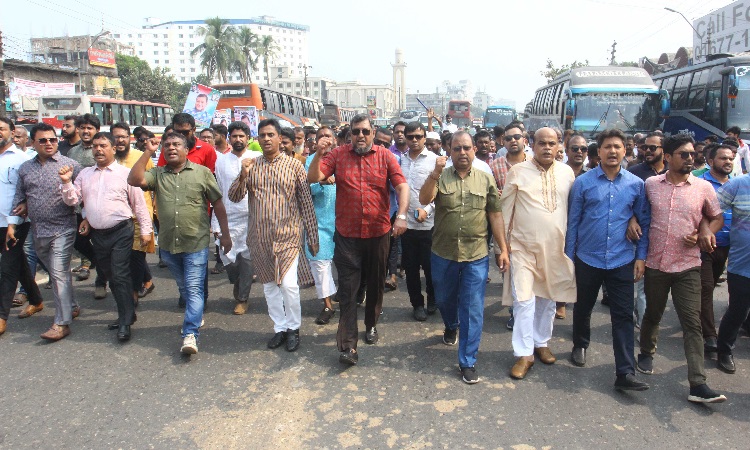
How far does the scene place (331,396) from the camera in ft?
12.0

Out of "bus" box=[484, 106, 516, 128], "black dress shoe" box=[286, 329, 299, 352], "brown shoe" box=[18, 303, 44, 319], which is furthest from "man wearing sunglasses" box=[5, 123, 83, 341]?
"bus" box=[484, 106, 516, 128]

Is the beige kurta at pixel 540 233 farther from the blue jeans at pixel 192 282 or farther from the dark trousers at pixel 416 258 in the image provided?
the blue jeans at pixel 192 282

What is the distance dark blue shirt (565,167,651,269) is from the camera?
3775mm

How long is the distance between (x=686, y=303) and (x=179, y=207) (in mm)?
3919

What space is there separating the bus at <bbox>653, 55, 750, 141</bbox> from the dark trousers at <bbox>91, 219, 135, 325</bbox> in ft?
48.4

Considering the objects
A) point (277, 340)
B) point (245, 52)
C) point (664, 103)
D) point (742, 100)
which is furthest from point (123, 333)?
point (245, 52)

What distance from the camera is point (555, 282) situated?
3.99 meters

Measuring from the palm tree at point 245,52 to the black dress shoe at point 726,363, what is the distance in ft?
200

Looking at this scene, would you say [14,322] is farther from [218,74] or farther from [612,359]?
[218,74]

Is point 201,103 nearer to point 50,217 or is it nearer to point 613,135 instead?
point 50,217

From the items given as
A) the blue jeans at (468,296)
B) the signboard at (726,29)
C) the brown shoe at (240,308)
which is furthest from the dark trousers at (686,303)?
the signboard at (726,29)

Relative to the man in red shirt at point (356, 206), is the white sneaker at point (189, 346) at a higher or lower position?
lower

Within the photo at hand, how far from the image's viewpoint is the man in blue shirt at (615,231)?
3768mm

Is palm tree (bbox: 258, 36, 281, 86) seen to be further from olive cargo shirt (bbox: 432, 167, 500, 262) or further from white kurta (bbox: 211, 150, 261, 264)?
olive cargo shirt (bbox: 432, 167, 500, 262)
